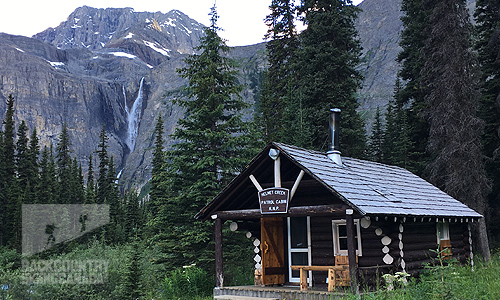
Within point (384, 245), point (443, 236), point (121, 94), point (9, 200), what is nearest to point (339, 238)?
point (384, 245)

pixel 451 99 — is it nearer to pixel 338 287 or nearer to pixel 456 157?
pixel 456 157

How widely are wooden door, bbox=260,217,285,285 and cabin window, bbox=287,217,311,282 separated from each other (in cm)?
26

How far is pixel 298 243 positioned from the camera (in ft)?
46.9

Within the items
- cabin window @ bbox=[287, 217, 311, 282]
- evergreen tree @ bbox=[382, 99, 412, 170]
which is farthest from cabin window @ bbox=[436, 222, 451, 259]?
evergreen tree @ bbox=[382, 99, 412, 170]

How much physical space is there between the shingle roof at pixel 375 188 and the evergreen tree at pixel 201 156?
5689 millimetres

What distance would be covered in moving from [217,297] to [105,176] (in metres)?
58.9

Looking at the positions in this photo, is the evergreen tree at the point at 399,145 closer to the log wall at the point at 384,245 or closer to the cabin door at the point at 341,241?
the log wall at the point at 384,245

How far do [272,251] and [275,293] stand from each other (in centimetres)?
193

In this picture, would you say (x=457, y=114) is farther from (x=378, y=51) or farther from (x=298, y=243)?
(x=378, y=51)

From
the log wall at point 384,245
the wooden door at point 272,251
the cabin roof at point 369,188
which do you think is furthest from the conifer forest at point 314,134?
the log wall at point 384,245

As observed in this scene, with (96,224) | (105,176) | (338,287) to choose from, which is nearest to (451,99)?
(338,287)

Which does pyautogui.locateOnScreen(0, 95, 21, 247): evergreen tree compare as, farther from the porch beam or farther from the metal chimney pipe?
the metal chimney pipe

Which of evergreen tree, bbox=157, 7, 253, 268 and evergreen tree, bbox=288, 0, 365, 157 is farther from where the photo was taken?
evergreen tree, bbox=288, 0, 365, 157

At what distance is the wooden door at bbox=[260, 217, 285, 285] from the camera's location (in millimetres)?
13890
